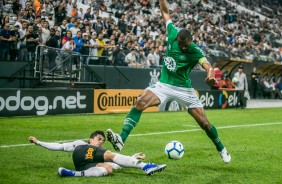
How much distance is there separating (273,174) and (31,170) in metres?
3.84

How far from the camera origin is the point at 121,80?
24672 mm

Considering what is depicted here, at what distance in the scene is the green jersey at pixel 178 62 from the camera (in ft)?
29.2

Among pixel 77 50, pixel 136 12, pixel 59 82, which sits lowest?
pixel 59 82

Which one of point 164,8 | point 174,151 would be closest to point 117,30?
point 164,8

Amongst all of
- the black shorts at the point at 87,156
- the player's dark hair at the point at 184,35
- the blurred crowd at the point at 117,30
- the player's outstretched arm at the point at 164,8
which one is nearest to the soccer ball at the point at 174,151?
the black shorts at the point at 87,156

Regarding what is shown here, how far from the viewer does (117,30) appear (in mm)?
25016

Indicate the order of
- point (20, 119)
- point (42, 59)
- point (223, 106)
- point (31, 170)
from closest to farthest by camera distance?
point (31, 170)
point (20, 119)
point (42, 59)
point (223, 106)

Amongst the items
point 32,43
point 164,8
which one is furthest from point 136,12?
point 164,8

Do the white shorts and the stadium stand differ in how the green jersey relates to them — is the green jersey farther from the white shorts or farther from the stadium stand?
the stadium stand

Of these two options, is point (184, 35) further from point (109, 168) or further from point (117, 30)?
point (117, 30)

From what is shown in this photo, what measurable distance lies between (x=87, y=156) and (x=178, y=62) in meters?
2.59

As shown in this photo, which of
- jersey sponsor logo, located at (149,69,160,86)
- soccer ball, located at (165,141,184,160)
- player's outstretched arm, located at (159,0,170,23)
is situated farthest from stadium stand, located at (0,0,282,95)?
soccer ball, located at (165,141,184,160)

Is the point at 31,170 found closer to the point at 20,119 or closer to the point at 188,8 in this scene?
the point at 20,119

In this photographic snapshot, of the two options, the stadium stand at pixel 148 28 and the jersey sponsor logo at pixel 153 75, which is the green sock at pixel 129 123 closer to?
the stadium stand at pixel 148 28
